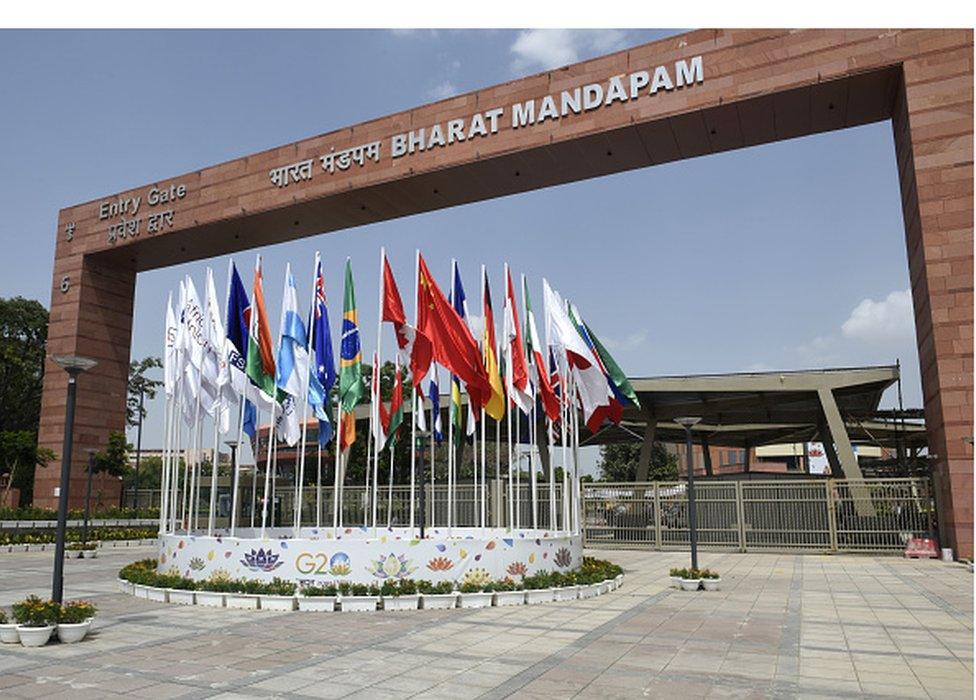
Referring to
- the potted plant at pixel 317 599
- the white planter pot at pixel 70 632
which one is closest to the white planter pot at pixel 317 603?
the potted plant at pixel 317 599

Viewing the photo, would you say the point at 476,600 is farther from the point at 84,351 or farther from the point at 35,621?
the point at 84,351

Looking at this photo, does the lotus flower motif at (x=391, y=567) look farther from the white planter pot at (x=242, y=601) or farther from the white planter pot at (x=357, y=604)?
the white planter pot at (x=242, y=601)

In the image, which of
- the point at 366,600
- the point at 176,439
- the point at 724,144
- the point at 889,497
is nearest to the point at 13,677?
the point at 366,600

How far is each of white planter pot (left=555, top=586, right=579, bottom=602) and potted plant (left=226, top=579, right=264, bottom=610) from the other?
17.5 feet

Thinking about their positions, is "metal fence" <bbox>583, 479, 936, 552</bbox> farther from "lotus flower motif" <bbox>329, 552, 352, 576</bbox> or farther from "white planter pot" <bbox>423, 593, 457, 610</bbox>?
"lotus flower motif" <bbox>329, 552, 352, 576</bbox>

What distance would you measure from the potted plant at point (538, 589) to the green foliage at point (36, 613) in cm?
744

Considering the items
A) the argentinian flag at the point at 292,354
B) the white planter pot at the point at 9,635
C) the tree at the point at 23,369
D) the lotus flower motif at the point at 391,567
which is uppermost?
the tree at the point at 23,369

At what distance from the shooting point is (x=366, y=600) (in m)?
12.9

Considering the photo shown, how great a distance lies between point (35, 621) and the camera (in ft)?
32.9

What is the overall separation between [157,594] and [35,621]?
Result: 4.48 m

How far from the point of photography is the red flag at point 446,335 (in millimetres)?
15453

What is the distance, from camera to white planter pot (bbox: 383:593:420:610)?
13.0m

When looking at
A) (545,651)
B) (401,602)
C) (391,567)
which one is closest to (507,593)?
(401,602)

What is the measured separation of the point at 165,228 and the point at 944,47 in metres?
30.6
